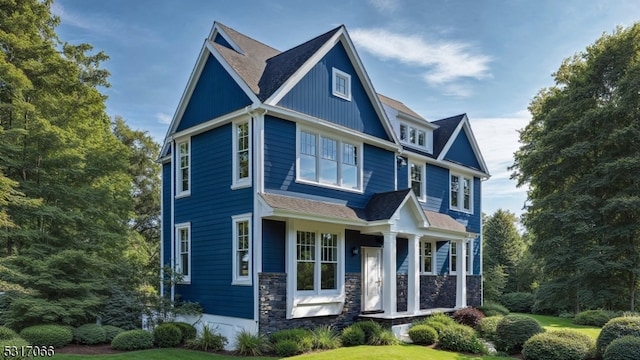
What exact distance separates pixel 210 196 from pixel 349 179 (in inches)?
181

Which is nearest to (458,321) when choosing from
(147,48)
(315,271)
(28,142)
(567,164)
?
(315,271)

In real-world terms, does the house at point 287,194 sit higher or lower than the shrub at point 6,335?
higher

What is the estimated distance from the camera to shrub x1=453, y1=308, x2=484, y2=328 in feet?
56.5

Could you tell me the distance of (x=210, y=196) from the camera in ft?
49.2

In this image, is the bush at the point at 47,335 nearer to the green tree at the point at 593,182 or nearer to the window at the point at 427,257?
the window at the point at 427,257

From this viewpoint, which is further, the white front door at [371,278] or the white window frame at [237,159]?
the white front door at [371,278]

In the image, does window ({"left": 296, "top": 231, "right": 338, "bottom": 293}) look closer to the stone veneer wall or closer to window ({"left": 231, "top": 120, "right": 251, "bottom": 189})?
the stone veneer wall

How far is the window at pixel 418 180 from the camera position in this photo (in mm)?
19609

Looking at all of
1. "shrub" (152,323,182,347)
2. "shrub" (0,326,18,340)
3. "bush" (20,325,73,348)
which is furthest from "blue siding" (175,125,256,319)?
"shrub" (0,326,18,340)

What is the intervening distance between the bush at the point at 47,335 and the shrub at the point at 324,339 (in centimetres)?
666

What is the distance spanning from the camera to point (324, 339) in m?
12.7

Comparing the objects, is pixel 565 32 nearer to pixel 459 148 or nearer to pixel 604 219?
pixel 459 148

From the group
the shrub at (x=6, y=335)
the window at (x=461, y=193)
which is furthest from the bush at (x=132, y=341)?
the window at (x=461, y=193)

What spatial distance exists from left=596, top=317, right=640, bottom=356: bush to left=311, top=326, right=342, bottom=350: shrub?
6642 mm
